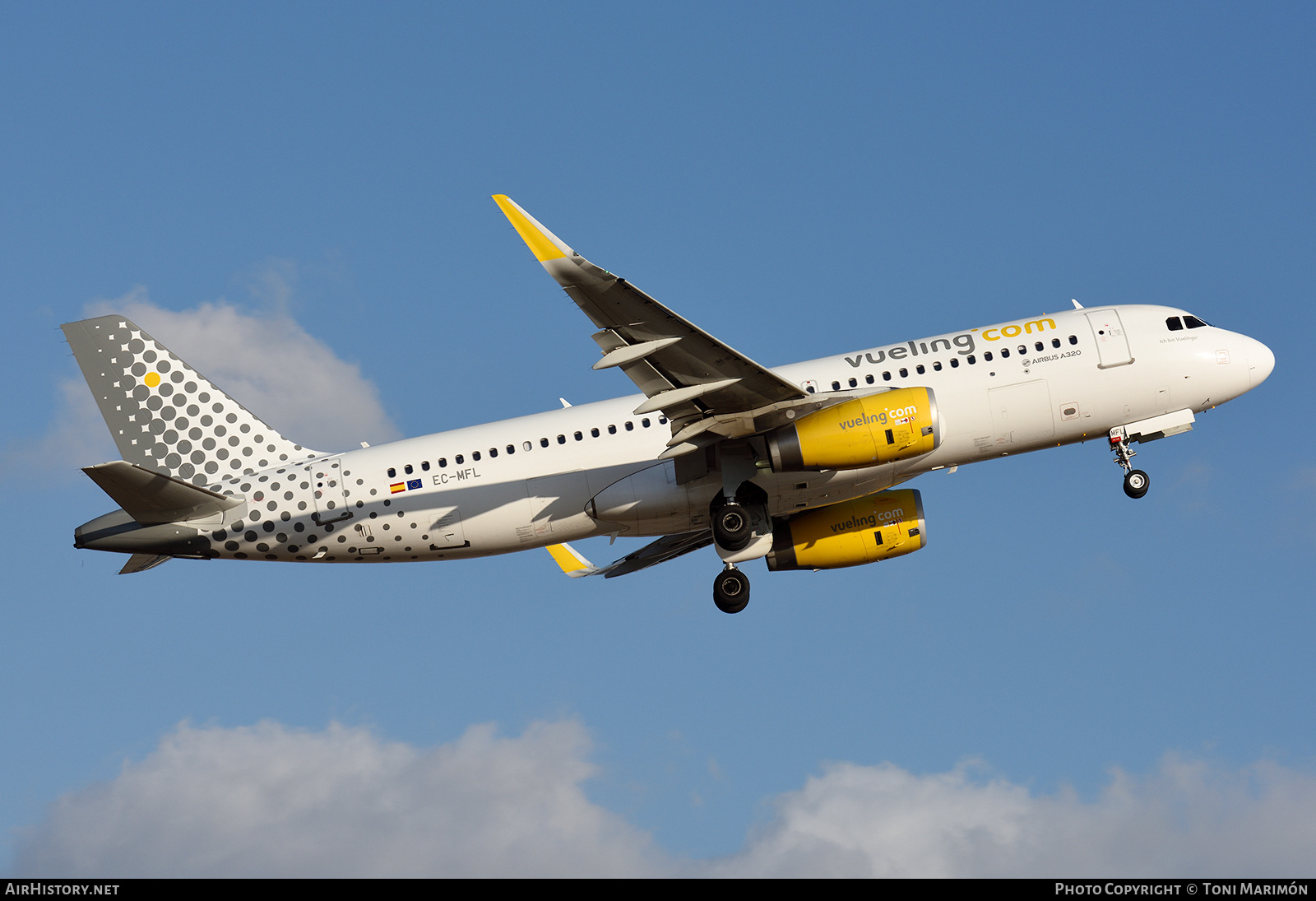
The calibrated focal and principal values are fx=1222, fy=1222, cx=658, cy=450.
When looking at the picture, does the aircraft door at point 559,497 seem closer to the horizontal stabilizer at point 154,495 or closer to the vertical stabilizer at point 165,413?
the vertical stabilizer at point 165,413

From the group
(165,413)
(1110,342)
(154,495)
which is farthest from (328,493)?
(1110,342)

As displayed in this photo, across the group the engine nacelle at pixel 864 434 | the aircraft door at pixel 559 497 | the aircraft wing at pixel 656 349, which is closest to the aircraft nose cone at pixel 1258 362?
the engine nacelle at pixel 864 434

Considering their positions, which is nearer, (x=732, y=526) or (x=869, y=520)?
(x=732, y=526)

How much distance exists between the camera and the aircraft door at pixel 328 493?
3244 cm

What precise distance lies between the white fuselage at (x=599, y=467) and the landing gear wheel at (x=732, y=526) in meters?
0.73

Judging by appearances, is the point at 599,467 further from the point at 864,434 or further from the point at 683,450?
the point at 864,434

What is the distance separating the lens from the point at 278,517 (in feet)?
106

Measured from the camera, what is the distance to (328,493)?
32625mm

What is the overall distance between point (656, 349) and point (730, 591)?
990 cm

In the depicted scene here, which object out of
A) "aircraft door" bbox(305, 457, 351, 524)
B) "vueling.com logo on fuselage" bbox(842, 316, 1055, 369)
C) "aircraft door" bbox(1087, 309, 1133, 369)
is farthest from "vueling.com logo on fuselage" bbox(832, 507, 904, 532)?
"aircraft door" bbox(305, 457, 351, 524)

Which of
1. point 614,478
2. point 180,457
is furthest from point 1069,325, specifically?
point 180,457

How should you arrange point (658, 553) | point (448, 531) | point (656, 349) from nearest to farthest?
point (656, 349) → point (448, 531) → point (658, 553)

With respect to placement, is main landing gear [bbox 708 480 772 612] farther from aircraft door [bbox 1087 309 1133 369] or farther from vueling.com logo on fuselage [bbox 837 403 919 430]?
aircraft door [bbox 1087 309 1133 369]
